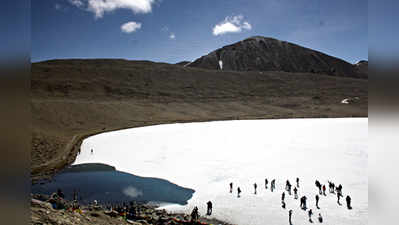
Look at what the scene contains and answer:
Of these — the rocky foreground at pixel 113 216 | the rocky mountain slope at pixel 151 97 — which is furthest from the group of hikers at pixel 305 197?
the rocky mountain slope at pixel 151 97

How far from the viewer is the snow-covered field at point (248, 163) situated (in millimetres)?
13805

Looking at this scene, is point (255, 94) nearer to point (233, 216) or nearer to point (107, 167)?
point (107, 167)

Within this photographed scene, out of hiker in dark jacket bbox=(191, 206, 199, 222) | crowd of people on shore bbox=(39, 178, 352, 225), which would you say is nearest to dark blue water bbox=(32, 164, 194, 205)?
crowd of people on shore bbox=(39, 178, 352, 225)

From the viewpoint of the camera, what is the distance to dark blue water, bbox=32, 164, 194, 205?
16047mm

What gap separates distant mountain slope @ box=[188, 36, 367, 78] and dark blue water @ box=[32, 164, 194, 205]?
14602 centimetres

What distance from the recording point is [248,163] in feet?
73.8

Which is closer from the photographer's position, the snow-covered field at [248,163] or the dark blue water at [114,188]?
the snow-covered field at [248,163]

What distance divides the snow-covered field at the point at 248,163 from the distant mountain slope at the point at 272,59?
132 metres

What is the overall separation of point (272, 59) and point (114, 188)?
551 ft

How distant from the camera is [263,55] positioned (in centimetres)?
17162

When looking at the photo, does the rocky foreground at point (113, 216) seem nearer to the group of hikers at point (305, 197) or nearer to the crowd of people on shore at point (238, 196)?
the crowd of people on shore at point (238, 196)

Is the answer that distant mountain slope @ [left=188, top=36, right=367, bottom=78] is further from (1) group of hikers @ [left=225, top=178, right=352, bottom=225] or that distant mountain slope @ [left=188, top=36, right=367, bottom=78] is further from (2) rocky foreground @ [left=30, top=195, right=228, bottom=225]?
(2) rocky foreground @ [left=30, top=195, right=228, bottom=225]

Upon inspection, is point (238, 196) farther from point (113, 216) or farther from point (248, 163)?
point (113, 216)

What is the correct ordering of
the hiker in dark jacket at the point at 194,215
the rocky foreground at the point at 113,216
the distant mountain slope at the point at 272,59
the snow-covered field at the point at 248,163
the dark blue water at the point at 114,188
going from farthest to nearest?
the distant mountain slope at the point at 272,59, the dark blue water at the point at 114,188, the snow-covered field at the point at 248,163, the hiker in dark jacket at the point at 194,215, the rocky foreground at the point at 113,216
